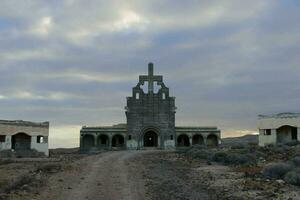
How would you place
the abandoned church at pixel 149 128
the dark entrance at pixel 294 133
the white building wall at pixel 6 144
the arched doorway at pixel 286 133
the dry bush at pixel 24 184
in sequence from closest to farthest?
the dry bush at pixel 24 184 → the white building wall at pixel 6 144 → the dark entrance at pixel 294 133 → the arched doorway at pixel 286 133 → the abandoned church at pixel 149 128

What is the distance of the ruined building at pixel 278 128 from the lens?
60.2 meters

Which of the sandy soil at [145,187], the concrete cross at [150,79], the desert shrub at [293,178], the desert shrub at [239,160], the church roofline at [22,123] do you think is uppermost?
the concrete cross at [150,79]

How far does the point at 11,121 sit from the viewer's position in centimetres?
5969

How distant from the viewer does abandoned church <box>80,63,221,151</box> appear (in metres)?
71.8

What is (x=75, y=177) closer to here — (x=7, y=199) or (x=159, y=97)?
(x=7, y=199)

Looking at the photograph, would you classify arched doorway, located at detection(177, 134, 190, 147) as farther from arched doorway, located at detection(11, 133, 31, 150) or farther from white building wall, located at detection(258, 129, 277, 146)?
arched doorway, located at detection(11, 133, 31, 150)

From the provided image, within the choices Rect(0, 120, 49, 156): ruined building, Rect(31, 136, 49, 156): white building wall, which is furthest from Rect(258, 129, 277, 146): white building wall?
Rect(31, 136, 49, 156): white building wall

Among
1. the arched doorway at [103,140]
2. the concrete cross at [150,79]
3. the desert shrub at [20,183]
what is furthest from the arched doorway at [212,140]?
the desert shrub at [20,183]

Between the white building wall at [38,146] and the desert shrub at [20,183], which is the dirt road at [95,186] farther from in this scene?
the white building wall at [38,146]

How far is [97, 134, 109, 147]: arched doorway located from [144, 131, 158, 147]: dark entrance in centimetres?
630

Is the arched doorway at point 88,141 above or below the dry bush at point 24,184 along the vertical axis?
above

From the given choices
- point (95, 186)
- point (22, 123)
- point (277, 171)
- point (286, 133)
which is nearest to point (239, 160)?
point (277, 171)

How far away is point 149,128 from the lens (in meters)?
72.2

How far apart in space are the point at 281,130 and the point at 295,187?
46.3 m
